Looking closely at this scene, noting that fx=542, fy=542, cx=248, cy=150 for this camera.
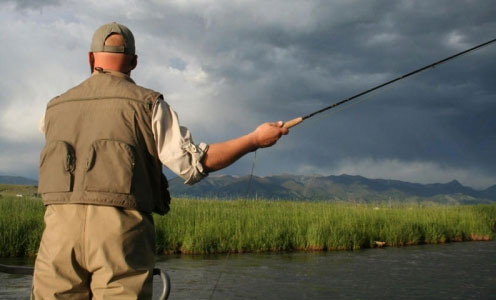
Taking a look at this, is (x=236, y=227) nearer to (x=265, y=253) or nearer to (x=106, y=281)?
(x=265, y=253)

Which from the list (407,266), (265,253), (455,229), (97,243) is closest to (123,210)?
(97,243)

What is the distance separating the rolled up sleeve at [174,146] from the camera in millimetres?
2031

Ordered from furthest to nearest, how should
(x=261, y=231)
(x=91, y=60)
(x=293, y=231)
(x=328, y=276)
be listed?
(x=293, y=231) → (x=261, y=231) → (x=328, y=276) → (x=91, y=60)

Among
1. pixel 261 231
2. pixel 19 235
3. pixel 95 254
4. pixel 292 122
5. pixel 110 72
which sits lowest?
pixel 19 235

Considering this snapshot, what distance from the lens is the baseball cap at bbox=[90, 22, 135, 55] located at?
7.14 ft

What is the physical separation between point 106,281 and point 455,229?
47.8ft

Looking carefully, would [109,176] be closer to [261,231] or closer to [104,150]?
[104,150]

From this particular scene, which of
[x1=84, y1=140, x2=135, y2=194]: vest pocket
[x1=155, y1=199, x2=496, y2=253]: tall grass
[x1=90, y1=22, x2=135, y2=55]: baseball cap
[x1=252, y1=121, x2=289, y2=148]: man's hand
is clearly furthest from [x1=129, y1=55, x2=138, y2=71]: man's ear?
[x1=155, y1=199, x2=496, y2=253]: tall grass

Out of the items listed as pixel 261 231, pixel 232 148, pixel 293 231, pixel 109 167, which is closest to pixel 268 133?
pixel 232 148

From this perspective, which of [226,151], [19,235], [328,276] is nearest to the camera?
[226,151]

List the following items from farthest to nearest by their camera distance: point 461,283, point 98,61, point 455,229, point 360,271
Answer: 1. point 455,229
2. point 360,271
3. point 461,283
4. point 98,61

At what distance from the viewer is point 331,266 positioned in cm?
926

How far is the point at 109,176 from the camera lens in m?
1.97

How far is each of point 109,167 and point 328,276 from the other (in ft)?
22.3
